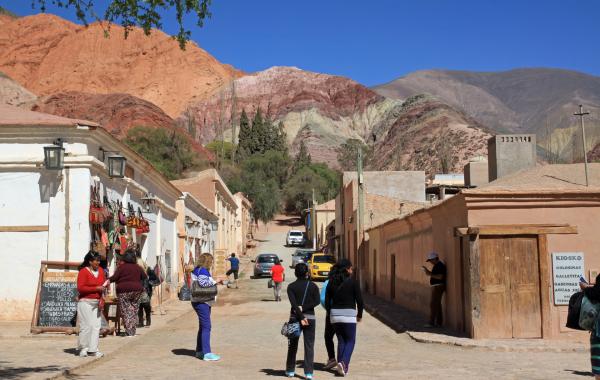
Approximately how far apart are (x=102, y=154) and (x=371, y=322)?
7.95 meters

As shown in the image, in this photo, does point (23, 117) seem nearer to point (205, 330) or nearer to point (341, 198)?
point (205, 330)

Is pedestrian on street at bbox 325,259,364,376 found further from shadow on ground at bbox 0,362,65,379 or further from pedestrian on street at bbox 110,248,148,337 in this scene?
pedestrian on street at bbox 110,248,148,337

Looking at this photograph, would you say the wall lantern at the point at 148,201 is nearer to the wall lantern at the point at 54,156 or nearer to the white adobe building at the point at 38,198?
the white adobe building at the point at 38,198

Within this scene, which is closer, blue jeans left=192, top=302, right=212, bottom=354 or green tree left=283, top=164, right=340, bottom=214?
blue jeans left=192, top=302, right=212, bottom=354

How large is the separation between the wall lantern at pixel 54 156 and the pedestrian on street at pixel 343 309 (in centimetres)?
819

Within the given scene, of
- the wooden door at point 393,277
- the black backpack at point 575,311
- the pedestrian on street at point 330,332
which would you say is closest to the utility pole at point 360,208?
the wooden door at point 393,277

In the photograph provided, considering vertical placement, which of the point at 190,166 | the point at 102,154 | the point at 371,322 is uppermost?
the point at 190,166

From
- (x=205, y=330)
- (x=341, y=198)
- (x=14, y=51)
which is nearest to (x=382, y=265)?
(x=205, y=330)

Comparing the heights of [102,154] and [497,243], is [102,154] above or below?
above

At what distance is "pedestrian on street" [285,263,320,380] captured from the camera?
9.41 m

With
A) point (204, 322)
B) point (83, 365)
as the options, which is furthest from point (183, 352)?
point (83, 365)

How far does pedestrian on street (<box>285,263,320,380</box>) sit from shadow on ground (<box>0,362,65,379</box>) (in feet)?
10.3

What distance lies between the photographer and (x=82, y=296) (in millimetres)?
11367

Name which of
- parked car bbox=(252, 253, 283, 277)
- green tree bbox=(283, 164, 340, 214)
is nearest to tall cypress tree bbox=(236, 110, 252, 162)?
green tree bbox=(283, 164, 340, 214)
